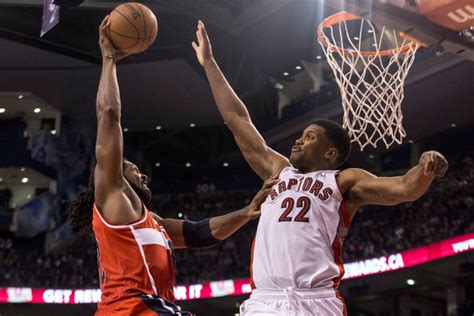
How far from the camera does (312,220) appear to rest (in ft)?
11.6

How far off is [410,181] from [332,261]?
1.82 feet

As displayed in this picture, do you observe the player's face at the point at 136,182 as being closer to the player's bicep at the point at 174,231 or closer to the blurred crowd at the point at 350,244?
the player's bicep at the point at 174,231

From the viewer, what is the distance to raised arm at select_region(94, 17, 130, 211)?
3.59 metres

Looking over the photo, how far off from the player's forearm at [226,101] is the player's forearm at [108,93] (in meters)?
0.76

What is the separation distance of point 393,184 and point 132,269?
1290 millimetres

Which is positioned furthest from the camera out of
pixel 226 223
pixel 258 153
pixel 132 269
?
pixel 226 223

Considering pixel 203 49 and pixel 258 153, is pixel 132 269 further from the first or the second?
pixel 203 49

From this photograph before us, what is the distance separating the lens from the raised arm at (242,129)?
4.04 m

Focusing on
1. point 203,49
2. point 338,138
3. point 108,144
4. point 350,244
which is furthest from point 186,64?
point 108,144

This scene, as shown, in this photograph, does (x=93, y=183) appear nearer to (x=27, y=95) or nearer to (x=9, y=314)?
(x=9, y=314)

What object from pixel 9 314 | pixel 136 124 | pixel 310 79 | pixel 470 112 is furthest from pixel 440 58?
pixel 9 314

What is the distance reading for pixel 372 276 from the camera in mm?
16500

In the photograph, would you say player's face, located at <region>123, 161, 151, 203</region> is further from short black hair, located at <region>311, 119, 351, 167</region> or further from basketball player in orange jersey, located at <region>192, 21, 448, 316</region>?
short black hair, located at <region>311, 119, 351, 167</region>

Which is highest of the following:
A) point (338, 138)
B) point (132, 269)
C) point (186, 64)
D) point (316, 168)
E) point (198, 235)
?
point (186, 64)
